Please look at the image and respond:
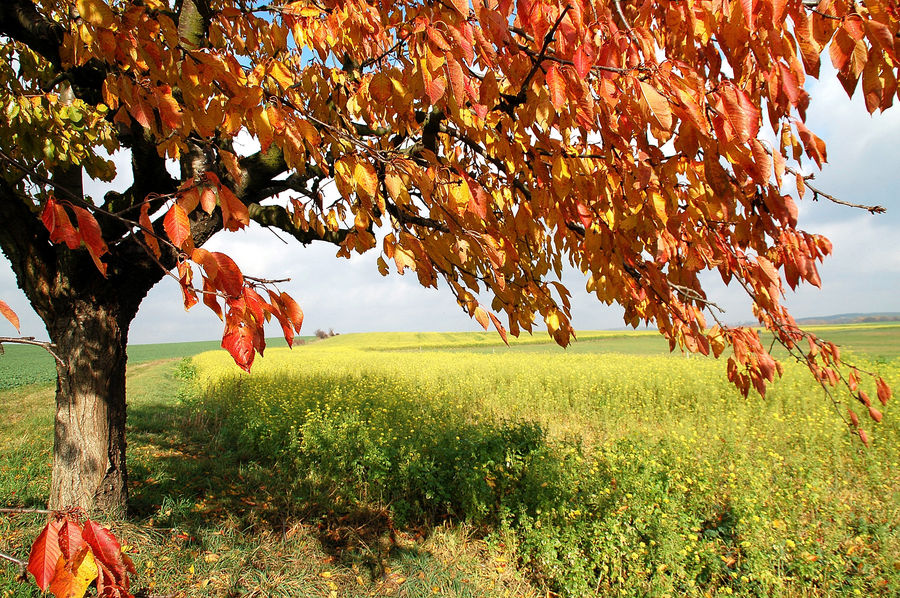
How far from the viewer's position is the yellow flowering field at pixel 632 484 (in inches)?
148

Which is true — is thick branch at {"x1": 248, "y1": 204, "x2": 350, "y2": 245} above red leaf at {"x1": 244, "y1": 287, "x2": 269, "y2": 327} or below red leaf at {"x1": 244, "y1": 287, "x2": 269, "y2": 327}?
above

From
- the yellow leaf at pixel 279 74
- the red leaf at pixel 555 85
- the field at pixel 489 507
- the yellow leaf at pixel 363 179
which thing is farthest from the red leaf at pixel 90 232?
the field at pixel 489 507

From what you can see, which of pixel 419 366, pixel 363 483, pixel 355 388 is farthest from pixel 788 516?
pixel 419 366

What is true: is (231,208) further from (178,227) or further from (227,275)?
(227,275)

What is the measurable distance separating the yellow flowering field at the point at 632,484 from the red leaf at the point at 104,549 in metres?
3.57

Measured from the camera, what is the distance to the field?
371 cm

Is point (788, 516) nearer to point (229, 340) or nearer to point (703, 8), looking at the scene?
point (703, 8)

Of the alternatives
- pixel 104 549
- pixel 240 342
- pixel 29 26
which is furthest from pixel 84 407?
pixel 240 342

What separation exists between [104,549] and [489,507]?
14.1 ft

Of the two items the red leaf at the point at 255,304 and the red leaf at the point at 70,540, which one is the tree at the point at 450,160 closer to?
the red leaf at the point at 255,304

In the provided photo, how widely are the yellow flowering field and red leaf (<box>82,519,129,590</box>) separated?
3.57 meters

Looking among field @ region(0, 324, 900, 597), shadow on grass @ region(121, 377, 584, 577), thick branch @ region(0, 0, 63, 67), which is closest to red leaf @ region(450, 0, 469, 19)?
field @ region(0, 324, 900, 597)

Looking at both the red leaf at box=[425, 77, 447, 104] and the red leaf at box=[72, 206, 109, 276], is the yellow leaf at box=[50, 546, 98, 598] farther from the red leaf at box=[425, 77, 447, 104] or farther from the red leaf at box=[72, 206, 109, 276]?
the red leaf at box=[425, 77, 447, 104]

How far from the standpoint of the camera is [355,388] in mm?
10383
